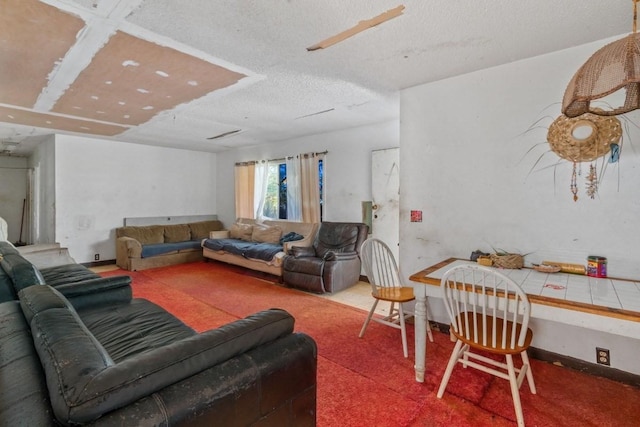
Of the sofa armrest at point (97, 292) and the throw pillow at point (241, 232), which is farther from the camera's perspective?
the throw pillow at point (241, 232)

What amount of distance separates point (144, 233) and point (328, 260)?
3.80 m

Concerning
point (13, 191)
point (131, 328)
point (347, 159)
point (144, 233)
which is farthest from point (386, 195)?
point (13, 191)

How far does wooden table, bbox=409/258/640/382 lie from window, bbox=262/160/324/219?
157 inches

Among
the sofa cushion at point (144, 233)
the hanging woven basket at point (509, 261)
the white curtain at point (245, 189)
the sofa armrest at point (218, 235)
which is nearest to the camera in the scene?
the hanging woven basket at point (509, 261)

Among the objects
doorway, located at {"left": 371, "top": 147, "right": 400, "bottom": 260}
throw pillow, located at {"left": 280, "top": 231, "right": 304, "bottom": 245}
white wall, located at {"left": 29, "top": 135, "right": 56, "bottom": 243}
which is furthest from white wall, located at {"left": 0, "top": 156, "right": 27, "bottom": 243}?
doorway, located at {"left": 371, "top": 147, "right": 400, "bottom": 260}

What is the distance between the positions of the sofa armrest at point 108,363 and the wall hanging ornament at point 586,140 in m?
2.39

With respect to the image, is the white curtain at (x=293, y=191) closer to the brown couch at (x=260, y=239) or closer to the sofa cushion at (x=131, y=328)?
the brown couch at (x=260, y=239)

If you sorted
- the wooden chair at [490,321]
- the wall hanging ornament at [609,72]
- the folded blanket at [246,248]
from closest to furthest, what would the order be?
the wall hanging ornament at [609,72] < the wooden chair at [490,321] < the folded blanket at [246,248]

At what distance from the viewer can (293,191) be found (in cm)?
554

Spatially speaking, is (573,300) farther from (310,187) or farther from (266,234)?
(266,234)

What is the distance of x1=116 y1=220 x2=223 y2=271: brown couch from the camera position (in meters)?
5.22

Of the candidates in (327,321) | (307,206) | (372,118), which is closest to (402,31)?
(372,118)

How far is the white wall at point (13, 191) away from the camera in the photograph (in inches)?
292

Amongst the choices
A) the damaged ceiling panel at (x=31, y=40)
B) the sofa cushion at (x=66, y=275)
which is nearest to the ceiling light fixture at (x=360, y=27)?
the damaged ceiling panel at (x=31, y=40)
